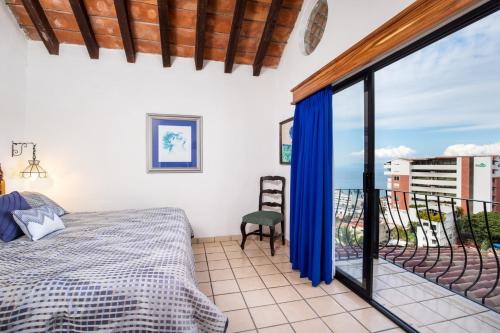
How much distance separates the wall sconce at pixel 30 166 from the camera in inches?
118

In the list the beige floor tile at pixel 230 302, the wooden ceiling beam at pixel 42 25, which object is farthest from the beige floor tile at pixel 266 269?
the wooden ceiling beam at pixel 42 25

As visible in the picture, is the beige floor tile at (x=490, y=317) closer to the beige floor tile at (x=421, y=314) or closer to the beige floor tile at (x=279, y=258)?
the beige floor tile at (x=421, y=314)

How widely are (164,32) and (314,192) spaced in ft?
8.83

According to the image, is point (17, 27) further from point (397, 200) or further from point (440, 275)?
point (440, 275)

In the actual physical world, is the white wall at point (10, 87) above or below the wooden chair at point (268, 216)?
above

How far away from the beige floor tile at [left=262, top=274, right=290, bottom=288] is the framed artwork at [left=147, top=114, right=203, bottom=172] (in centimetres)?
189

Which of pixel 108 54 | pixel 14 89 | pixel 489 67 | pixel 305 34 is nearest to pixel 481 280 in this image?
pixel 489 67

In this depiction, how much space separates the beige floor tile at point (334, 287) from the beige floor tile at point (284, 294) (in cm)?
33

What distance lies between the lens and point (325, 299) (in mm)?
2207

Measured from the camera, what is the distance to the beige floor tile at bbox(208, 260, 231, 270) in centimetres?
287

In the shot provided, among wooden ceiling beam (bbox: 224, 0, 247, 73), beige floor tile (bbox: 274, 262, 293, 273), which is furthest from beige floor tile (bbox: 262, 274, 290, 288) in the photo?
wooden ceiling beam (bbox: 224, 0, 247, 73)

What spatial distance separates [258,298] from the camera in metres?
2.21

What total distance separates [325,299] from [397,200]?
4.94 feet

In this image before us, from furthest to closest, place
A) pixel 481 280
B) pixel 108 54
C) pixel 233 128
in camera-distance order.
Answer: pixel 233 128 < pixel 108 54 < pixel 481 280
